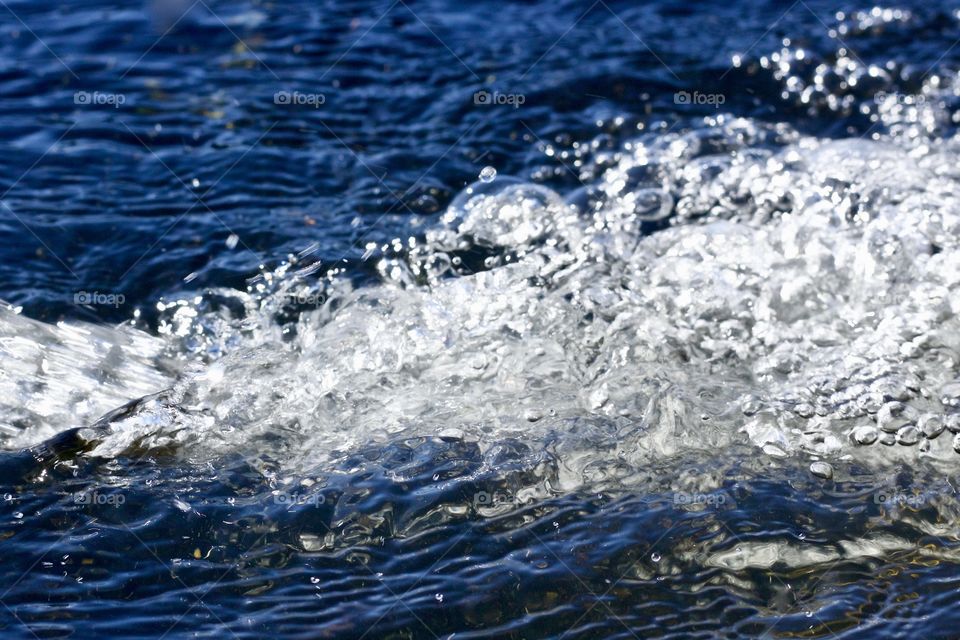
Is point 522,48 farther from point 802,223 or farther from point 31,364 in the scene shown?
point 31,364

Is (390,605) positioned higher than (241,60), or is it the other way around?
(241,60)

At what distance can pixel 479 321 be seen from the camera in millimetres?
3791

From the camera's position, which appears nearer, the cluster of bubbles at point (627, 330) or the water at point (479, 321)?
the water at point (479, 321)

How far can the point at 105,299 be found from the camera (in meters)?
4.02

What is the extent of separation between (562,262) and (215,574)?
1968 millimetres

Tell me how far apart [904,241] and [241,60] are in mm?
3584

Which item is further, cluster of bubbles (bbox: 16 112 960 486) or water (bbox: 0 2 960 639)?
cluster of bubbles (bbox: 16 112 960 486)

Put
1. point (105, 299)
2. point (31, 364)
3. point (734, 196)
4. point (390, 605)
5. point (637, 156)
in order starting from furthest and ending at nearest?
1. point (637, 156)
2. point (734, 196)
3. point (105, 299)
4. point (31, 364)
5. point (390, 605)

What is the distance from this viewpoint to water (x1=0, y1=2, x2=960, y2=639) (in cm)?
275

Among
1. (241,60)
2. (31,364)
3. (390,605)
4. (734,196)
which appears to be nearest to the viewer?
(390,605)

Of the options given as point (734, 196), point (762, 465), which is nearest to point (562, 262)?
point (734, 196)

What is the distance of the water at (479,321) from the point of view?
2.75 m

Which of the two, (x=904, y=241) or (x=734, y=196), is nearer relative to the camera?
(x=904, y=241)

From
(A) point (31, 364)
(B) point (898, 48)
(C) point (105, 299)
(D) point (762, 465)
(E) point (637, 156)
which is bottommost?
(D) point (762, 465)
